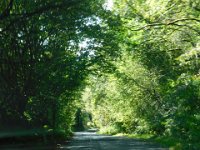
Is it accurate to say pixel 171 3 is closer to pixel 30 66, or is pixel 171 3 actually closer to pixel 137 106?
pixel 30 66

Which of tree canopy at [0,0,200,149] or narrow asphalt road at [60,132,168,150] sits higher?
tree canopy at [0,0,200,149]

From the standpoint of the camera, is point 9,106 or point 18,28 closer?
point 18,28

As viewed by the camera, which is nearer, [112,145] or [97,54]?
[112,145]

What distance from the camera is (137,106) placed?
47625 mm

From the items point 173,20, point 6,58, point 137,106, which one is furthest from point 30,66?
point 137,106

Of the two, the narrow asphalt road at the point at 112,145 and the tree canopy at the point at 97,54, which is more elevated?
the tree canopy at the point at 97,54

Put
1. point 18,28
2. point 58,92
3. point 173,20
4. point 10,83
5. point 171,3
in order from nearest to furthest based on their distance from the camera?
1. point 171,3
2. point 173,20
3. point 18,28
4. point 10,83
5. point 58,92

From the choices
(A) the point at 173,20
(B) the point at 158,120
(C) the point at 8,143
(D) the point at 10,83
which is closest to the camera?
(A) the point at 173,20

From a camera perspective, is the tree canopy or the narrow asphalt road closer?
the tree canopy

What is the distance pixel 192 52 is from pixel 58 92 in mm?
18689

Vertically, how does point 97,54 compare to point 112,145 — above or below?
above

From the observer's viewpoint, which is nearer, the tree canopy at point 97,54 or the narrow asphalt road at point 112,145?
the tree canopy at point 97,54

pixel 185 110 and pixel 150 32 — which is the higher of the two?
pixel 150 32

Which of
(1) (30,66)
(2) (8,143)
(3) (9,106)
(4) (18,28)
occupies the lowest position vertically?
(2) (8,143)
